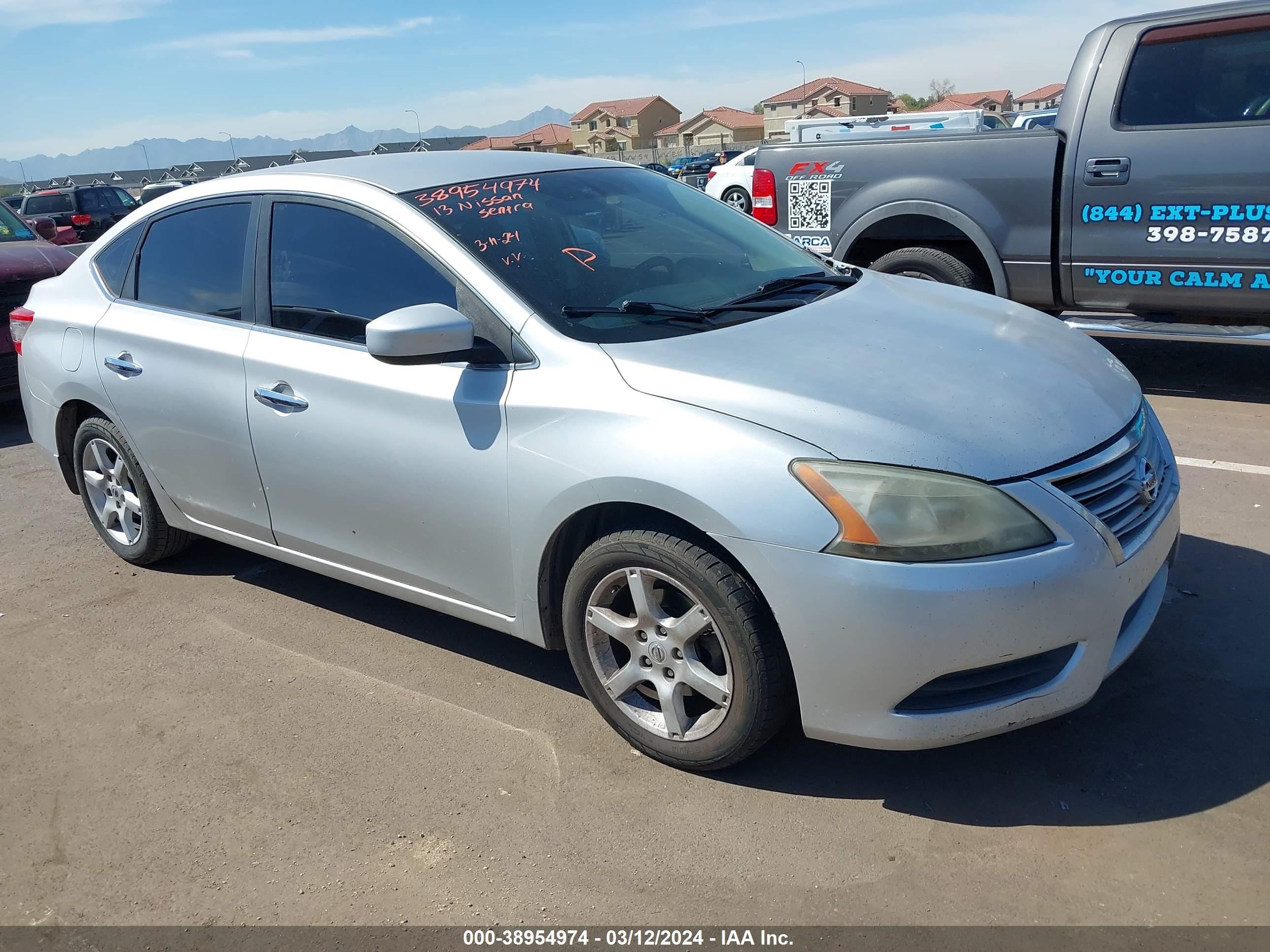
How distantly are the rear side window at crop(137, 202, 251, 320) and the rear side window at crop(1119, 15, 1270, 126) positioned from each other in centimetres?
496

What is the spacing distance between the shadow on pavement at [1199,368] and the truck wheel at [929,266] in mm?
1316

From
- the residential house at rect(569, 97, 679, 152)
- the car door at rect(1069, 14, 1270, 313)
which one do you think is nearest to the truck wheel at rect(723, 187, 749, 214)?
the car door at rect(1069, 14, 1270, 313)

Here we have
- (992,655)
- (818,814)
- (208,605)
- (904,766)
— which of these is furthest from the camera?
(208,605)

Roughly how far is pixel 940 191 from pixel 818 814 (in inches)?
193

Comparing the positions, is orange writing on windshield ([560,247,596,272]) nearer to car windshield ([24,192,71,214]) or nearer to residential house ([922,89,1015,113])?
car windshield ([24,192,71,214])

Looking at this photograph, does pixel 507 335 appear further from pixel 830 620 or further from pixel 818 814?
pixel 818 814

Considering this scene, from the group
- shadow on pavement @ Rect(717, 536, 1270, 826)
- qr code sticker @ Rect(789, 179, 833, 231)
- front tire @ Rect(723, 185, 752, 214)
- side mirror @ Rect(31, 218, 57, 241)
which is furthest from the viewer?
front tire @ Rect(723, 185, 752, 214)

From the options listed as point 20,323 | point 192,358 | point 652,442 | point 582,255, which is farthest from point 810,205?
point 652,442

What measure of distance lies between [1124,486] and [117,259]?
408 centimetres

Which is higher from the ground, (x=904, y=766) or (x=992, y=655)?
(x=992, y=655)

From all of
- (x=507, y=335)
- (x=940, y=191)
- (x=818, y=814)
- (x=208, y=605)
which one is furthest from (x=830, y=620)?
(x=940, y=191)

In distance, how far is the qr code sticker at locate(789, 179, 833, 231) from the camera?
727 cm

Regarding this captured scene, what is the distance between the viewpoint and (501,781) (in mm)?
3125

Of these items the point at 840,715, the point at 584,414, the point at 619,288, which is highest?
the point at 619,288
